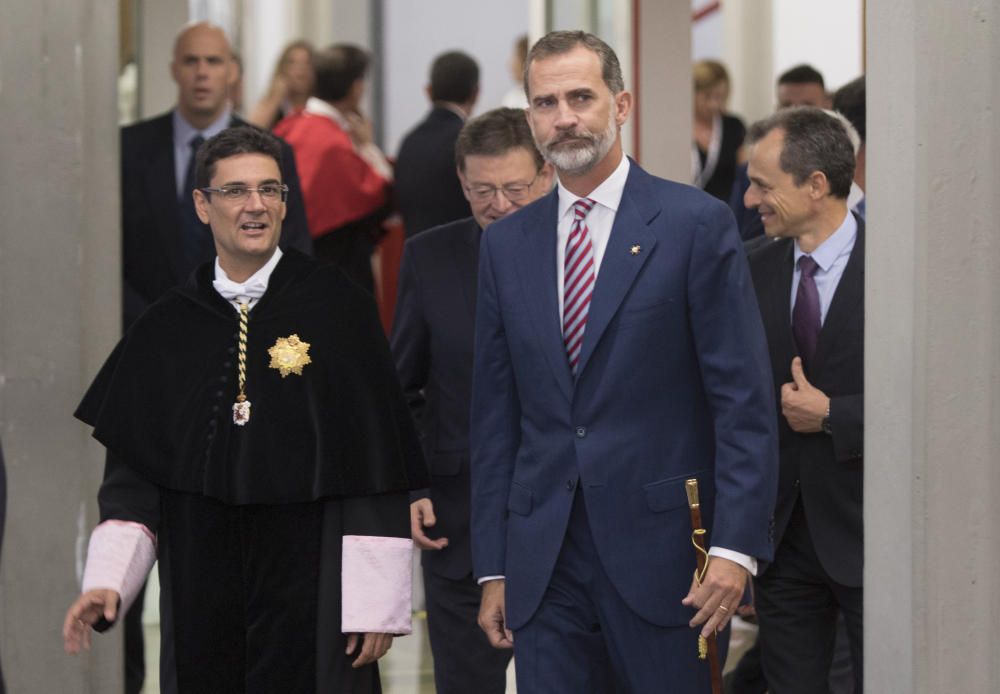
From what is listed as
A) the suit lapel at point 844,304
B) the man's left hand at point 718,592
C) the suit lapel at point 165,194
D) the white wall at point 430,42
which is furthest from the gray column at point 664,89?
the white wall at point 430,42

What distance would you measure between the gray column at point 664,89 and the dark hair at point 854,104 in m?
2.29

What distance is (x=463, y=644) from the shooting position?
5.35 m

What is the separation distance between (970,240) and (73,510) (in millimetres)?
2817

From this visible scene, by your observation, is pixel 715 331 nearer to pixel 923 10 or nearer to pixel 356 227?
pixel 923 10

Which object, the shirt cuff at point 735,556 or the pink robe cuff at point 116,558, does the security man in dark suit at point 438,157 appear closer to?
the pink robe cuff at point 116,558

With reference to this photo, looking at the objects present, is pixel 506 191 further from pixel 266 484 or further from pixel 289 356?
pixel 266 484

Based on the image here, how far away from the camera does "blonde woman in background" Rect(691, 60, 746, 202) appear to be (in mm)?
10953

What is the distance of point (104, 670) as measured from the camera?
5875mm

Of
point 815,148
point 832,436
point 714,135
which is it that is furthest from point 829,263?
point 714,135

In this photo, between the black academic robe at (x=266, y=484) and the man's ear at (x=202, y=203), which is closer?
the black academic robe at (x=266, y=484)

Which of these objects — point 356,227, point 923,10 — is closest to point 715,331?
point 923,10

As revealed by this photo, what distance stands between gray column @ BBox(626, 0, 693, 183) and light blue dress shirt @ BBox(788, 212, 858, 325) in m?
3.68

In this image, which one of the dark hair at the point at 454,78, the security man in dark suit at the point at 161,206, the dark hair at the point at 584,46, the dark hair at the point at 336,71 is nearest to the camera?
the dark hair at the point at 584,46

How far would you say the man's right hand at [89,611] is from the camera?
15.0 feet
